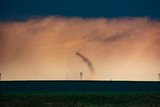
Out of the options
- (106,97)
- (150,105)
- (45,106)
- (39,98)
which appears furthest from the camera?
(106,97)

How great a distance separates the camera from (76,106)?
48.2m

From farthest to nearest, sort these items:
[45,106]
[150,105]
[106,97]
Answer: [106,97], [150,105], [45,106]

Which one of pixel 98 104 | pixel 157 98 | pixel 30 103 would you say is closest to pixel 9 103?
pixel 30 103

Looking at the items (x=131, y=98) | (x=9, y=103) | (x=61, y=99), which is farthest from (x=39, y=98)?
(x=131, y=98)

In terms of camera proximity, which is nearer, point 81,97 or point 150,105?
point 150,105

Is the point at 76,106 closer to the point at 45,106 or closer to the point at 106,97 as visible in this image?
the point at 45,106

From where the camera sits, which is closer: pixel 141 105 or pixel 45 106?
pixel 45 106

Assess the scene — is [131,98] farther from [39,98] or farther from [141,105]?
[39,98]

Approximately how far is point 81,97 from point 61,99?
2.64 m

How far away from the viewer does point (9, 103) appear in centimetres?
4766

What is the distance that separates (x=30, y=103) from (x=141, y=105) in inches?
481

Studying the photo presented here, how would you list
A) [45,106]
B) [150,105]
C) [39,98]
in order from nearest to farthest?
[45,106]
[150,105]
[39,98]

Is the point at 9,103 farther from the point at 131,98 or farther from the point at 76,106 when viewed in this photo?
the point at 131,98

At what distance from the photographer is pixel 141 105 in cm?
5062
